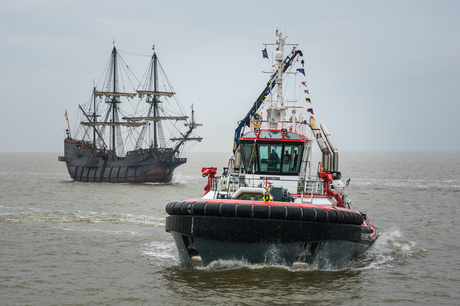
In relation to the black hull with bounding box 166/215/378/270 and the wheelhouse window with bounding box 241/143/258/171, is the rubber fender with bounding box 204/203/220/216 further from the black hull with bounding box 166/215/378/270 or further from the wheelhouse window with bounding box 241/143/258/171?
the wheelhouse window with bounding box 241/143/258/171

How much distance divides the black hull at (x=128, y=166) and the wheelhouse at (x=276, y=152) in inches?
1721

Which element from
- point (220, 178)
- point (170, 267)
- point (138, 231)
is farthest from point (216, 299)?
point (138, 231)

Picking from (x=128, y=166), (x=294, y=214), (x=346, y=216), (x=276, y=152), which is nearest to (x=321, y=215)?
(x=294, y=214)

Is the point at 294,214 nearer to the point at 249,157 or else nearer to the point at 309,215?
the point at 309,215

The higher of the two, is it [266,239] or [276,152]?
[276,152]

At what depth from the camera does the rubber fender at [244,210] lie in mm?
11773

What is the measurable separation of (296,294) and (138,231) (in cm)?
1013

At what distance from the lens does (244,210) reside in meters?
11.8

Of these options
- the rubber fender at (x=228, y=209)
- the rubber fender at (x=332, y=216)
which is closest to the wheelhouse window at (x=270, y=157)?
the rubber fender at (x=332, y=216)

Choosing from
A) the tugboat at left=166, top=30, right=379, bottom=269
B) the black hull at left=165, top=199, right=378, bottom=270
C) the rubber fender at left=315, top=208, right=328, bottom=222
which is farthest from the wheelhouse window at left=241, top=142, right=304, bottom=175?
the rubber fender at left=315, top=208, right=328, bottom=222

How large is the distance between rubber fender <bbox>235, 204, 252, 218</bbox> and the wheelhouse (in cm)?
329

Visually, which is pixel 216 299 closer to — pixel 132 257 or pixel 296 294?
pixel 296 294

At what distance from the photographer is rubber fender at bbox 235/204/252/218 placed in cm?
1177

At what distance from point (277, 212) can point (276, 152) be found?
12.1 ft
